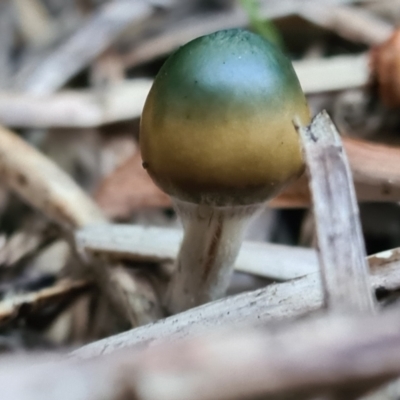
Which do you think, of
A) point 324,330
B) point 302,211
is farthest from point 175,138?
point 302,211

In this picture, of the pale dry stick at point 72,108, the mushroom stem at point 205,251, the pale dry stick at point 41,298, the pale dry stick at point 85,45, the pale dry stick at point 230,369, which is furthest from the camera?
the pale dry stick at point 85,45

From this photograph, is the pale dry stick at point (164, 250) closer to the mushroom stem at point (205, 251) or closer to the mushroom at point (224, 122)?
the mushroom stem at point (205, 251)

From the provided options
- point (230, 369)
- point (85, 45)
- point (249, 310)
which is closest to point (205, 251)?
point (249, 310)

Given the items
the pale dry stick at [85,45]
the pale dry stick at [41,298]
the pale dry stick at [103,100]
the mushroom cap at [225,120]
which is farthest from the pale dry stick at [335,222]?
the pale dry stick at [85,45]

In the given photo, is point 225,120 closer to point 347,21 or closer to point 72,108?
point 72,108

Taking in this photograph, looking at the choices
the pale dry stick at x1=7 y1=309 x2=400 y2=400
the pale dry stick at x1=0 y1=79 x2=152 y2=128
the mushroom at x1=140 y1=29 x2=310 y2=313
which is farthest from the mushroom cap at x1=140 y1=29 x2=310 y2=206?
the pale dry stick at x1=0 y1=79 x2=152 y2=128

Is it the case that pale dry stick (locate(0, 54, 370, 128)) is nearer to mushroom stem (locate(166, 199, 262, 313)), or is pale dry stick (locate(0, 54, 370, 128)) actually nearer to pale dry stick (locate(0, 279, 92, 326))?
pale dry stick (locate(0, 279, 92, 326))
